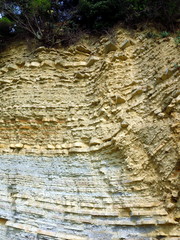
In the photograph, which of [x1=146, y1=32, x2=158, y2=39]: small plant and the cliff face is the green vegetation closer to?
[x1=146, y1=32, x2=158, y2=39]: small plant

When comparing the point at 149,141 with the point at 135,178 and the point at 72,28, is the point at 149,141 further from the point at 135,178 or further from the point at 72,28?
the point at 72,28

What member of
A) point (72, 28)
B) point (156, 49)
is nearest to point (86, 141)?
point (156, 49)

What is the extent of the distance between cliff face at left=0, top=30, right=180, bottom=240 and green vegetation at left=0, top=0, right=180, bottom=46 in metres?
0.70

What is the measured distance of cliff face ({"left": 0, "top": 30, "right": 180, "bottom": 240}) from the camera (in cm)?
341

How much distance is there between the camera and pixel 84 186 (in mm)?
4020

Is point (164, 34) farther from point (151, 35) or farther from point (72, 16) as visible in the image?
point (72, 16)

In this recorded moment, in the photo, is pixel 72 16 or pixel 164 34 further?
pixel 72 16

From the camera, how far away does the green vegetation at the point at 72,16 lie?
546 centimetres

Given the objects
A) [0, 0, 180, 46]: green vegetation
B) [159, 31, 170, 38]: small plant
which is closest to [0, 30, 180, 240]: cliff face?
[159, 31, 170, 38]: small plant

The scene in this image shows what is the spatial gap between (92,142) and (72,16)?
5075 millimetres

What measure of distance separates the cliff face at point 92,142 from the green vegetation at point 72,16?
70 centimetres

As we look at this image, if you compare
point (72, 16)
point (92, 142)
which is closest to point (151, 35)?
point (72, 16)

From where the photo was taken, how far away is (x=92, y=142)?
4.27 metres

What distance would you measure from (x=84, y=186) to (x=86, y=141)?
1074 millimetres
